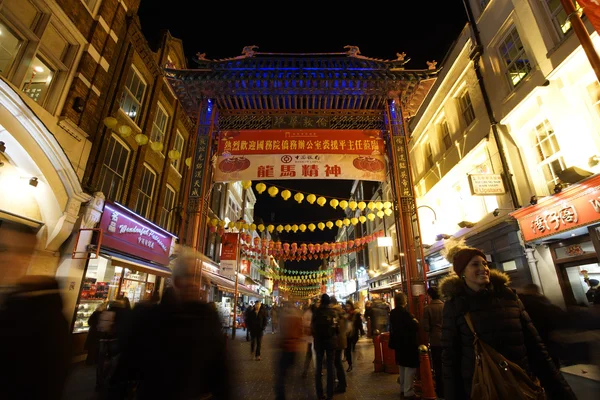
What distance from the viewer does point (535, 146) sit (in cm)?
914

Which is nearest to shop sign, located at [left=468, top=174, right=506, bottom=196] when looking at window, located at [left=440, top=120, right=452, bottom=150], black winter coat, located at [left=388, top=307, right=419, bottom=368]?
window, located at [left=440, top=120, right=452, bottom=150]

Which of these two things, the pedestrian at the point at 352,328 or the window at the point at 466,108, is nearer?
the pedestrian at the point at 352,328

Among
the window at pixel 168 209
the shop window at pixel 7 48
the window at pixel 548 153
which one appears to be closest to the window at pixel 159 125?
the window at pixel 168 209

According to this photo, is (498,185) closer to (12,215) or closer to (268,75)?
(268,75)

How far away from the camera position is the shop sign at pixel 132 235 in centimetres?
987

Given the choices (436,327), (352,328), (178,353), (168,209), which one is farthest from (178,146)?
(178,353)

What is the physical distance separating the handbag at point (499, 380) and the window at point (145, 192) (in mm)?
13375

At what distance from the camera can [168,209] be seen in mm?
15352

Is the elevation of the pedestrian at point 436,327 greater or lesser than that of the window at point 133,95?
lesser

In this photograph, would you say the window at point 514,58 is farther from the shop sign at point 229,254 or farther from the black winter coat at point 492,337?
the shop sign at point 229,254

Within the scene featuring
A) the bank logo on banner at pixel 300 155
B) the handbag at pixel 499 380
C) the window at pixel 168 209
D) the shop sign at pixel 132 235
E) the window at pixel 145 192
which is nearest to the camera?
the handbag at pixel 499 380

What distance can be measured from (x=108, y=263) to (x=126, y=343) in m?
10.0

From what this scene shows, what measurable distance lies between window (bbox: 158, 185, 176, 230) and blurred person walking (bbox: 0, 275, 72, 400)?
13.3 meters

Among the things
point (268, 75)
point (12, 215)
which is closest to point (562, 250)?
point (268, 75)
